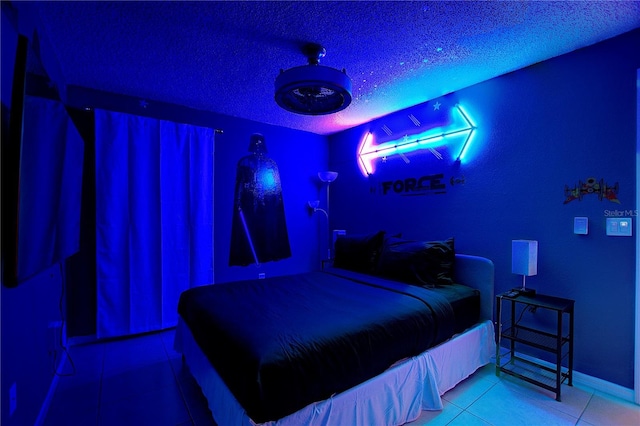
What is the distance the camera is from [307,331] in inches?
60.4

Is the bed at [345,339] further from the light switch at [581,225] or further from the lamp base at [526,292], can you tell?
the light switch at [581,225]

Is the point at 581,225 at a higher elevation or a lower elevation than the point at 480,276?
higher

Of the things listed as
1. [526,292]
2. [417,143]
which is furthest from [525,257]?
[417,143]

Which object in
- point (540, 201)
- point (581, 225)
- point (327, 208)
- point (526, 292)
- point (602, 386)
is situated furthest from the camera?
point (327, 208)

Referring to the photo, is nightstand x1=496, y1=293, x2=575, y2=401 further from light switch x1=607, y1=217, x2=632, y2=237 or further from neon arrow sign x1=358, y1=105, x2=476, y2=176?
neon arrow sign x1=358, y1=105, x2=476, y2=176

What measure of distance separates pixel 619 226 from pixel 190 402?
325cm

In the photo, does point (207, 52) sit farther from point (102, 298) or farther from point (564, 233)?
point (564, 233)

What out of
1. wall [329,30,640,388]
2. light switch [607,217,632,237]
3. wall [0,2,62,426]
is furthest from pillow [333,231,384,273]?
wall [0,2,62,426]

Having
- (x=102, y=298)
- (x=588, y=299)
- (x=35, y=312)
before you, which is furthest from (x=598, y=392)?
(x=102, y=298)

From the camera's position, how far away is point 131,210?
305cm

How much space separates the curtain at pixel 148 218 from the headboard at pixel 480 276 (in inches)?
110

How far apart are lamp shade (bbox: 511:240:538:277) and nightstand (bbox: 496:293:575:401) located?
8.3 inches

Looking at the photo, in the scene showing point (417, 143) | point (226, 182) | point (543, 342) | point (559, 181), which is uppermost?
point (417, 143)

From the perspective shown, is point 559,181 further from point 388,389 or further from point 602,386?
point 388,389
